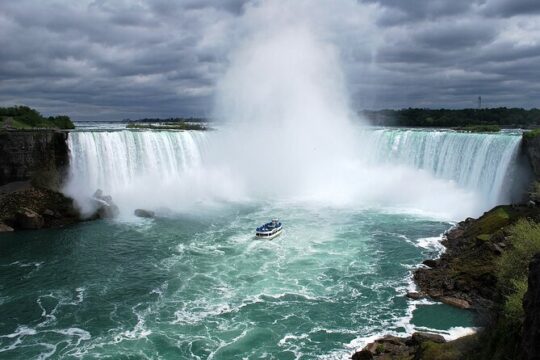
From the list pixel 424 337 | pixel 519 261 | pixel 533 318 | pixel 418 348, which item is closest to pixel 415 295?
pixel 424 337

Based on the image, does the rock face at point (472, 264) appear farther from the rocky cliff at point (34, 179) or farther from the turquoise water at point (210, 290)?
the rocky cliff at point (34, 179)

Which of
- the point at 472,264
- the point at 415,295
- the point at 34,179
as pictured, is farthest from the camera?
the point at 34,179

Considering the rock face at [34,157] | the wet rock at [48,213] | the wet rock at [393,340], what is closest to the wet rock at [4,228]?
the wet rock at [48,213]

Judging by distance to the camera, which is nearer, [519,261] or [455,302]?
[519,261]

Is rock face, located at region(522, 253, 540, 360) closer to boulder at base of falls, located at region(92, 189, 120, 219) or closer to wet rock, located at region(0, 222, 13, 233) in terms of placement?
boulder at base of falls, located at region(92, 189, 120, 219)

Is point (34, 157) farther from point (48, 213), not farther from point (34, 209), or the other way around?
point (48, 213)

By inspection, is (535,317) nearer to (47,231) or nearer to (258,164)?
(47,231)

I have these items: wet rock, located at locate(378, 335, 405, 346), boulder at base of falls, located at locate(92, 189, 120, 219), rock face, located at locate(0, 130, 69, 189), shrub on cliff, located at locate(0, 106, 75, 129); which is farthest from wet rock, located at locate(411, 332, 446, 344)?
shrub on cliff, located at locate(0, 106, 75, 129)
